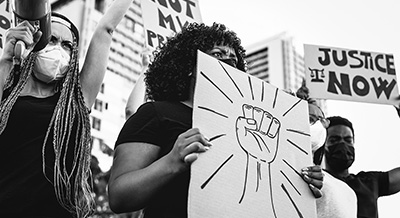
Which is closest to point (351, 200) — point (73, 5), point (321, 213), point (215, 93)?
point (321, 213)

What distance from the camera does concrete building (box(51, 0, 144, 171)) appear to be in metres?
50.2

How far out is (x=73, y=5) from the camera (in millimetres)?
3191

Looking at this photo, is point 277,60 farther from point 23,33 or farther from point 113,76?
point 23,33

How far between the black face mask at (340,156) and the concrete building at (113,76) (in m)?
15.1

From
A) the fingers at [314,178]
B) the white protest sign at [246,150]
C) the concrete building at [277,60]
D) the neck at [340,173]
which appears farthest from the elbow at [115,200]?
the concrete building at [277,60]

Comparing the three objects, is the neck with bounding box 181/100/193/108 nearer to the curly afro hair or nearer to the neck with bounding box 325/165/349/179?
the curly afro hair

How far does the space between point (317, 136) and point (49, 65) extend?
1.38m

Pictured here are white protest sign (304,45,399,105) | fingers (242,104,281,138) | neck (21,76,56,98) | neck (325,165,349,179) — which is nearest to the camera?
fingers (242,104,281,138)

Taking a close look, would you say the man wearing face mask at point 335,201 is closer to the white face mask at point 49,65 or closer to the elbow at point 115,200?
the elbow at point 115,200

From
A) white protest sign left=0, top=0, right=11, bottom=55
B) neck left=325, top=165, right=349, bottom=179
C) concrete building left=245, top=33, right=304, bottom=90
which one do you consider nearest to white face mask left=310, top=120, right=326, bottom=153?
neck left=325, top=165, right=349, bottom=179

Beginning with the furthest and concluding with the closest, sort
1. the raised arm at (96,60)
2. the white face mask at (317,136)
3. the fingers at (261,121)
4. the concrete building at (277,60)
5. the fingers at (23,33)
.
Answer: the concrete building at (277,60) → the white face mask at (317,136) → the raised arm at (96,60) → the fingers at (23,33) → the fingers at (261,121)

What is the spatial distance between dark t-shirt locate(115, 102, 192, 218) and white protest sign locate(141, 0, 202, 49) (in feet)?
6.41

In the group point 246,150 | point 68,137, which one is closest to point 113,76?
point 68,137

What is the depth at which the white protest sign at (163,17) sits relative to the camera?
12.8 feet
